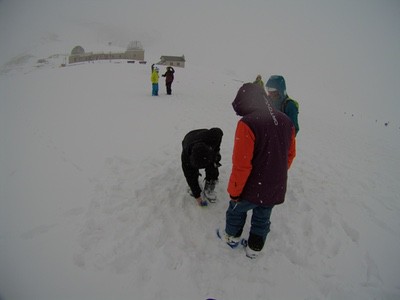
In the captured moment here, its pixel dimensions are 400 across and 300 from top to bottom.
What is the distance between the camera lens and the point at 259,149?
2607 millimetres

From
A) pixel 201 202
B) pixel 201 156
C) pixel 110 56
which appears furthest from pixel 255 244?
pixel 110 56

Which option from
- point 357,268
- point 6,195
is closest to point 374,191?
point 357,268

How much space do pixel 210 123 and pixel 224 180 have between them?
416 centimetres

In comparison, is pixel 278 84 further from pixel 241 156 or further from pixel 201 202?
pixel 201 202

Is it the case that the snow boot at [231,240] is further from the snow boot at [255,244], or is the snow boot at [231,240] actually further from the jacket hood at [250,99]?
the jacket hood at [250,99]

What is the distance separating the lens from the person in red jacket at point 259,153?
2529 mm

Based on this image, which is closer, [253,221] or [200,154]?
[253,221]

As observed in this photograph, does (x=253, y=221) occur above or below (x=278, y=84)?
below

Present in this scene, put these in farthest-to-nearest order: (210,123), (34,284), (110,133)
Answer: (210,123)
(110,133)
(34,284)

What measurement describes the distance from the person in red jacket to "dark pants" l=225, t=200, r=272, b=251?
1 centimetres

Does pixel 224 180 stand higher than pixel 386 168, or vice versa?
pixel 224 180

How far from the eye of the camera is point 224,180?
476 centimetres

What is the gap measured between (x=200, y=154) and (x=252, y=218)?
119 centimetres

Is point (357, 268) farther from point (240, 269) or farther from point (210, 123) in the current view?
point (210, 123)
